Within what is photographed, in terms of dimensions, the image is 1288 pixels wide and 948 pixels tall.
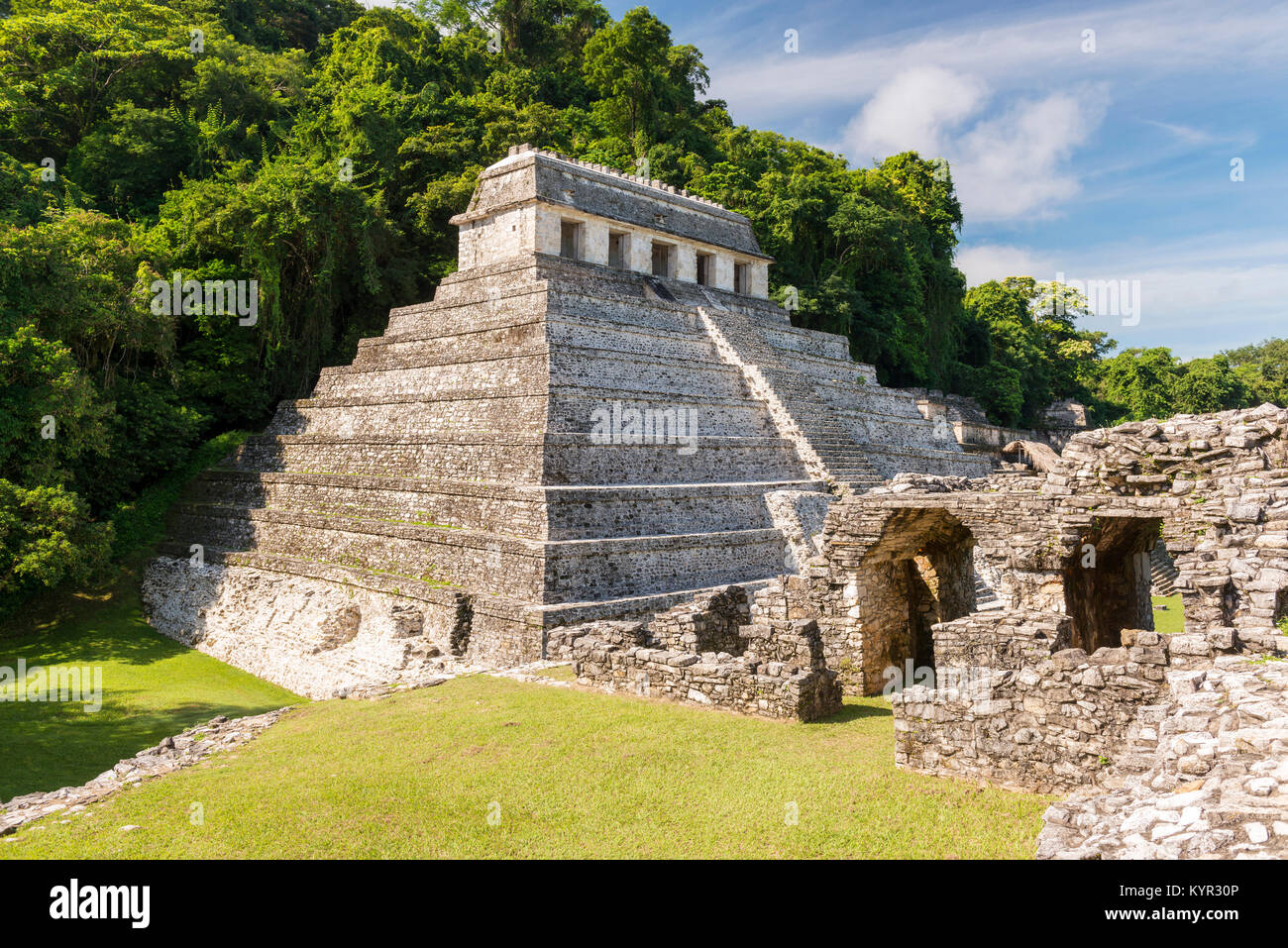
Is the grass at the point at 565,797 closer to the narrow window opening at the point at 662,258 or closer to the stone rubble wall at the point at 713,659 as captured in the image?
the stone rubble wall at the point at 713,659

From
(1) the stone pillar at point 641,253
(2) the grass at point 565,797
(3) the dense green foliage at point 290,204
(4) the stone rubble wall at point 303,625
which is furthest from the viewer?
(1) the stone pillar at point 641,253

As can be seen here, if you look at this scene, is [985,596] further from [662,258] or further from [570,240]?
[662,258]

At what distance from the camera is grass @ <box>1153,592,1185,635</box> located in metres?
17.4

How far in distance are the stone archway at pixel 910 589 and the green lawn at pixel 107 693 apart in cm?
976

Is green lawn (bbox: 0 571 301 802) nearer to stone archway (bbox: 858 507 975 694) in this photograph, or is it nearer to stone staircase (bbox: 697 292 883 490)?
stone archway (bbox: 858 507 975 694)

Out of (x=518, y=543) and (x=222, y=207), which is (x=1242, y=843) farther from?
(x=222, y=207)

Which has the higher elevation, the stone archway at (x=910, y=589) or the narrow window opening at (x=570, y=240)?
the narrow window opening at (x=570, y=240)

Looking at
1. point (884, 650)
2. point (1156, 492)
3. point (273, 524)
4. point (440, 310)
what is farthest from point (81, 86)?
point (1156, 492)

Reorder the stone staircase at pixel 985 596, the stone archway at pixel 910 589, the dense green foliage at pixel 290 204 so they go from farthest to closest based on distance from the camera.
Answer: the dense green foliage at pixel 290 204 < the stone staircase at pixel 985 596 < the stone archway at pixel 910 589

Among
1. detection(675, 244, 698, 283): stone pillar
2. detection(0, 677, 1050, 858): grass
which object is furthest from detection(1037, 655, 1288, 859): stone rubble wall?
detection(675, 244, 698, 283): stone pillar

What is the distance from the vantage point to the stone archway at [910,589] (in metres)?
12.1

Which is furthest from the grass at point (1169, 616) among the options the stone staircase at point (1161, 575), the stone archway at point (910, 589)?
the stone archway at point (910, 589)

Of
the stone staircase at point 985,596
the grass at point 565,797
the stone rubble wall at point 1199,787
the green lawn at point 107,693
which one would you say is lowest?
the green lawn at point 107,693
